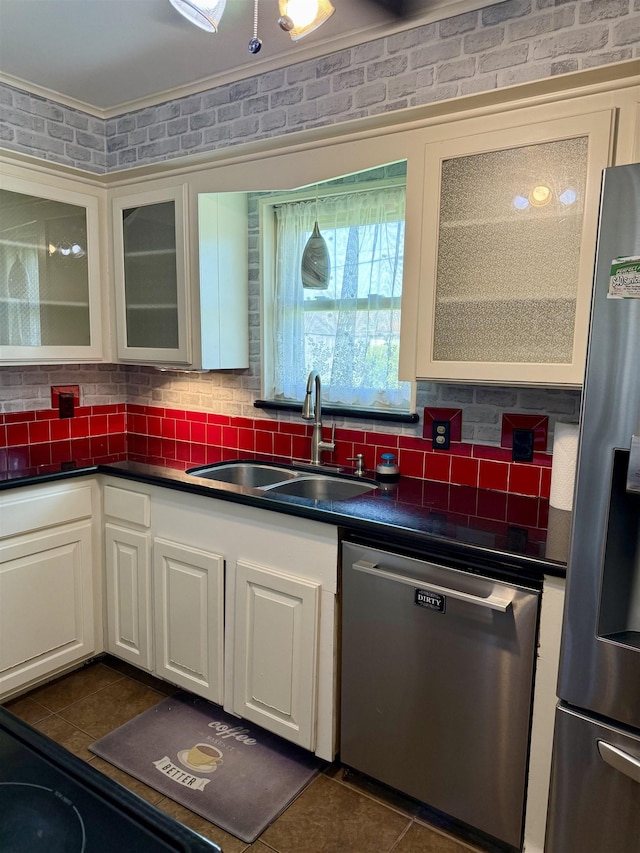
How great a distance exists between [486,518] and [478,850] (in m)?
0.94

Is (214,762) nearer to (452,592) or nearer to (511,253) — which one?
(452,592)

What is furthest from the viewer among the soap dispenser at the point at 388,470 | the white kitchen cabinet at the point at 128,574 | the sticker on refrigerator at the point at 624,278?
the white kitchen cabinet at the point at 128,574

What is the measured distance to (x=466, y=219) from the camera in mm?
1792

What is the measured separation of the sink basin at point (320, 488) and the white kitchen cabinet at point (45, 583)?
2.75ft

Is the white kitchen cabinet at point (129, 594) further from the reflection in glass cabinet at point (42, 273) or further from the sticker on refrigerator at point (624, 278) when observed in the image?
the sticker on refrigerator at point (624, 278)

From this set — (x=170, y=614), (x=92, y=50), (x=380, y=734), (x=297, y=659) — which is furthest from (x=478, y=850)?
(x=92, y=50)

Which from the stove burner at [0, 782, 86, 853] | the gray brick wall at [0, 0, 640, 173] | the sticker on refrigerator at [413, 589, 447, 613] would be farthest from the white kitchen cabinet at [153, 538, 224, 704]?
the gray brick wall at [0, 0, 640, 173]

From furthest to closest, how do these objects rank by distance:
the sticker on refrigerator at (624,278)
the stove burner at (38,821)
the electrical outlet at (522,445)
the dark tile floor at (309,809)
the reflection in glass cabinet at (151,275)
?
the reflection in glass cabinet at (151,275) → the electrical outlet at (522,445) → the dark tile floor at (309,809) → the sticker on refrigerator at (624,278) → the stove burner at (38,821)

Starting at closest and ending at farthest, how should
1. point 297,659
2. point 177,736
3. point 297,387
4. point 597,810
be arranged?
point 597,810 < point 297,659 < point 177,736 < point 297,387

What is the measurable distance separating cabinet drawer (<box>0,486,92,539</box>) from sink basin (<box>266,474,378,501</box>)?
0.82 metres

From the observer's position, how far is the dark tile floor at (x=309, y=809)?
1.72m

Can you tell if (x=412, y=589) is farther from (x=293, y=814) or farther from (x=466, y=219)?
(x=466, y=219)

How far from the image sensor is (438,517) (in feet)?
5.80

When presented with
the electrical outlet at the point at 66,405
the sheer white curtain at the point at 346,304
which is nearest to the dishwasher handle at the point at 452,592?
the sheer white curtain at the point at 346,304
